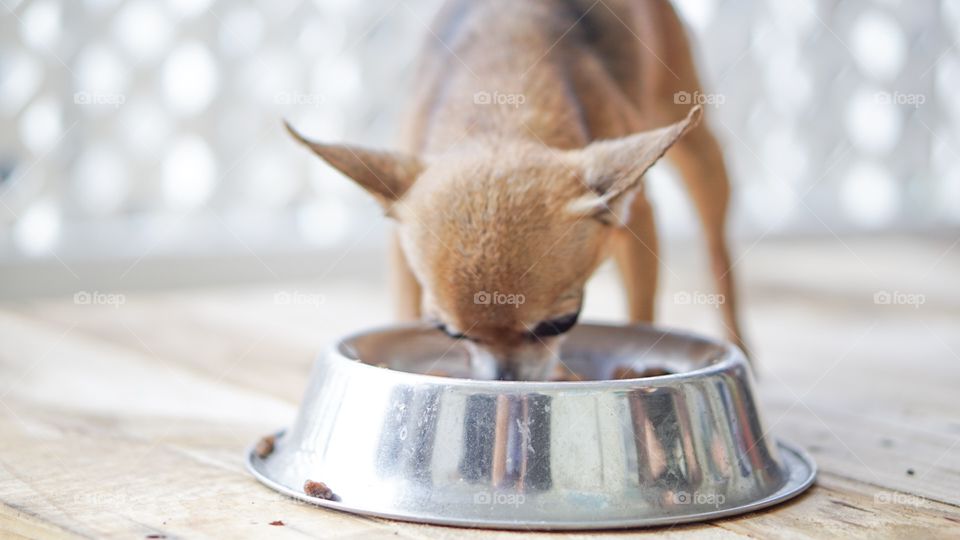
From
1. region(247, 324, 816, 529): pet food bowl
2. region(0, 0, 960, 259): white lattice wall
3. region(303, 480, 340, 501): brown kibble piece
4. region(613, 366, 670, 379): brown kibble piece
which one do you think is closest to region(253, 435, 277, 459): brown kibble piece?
region(247, 324, 816, 529): pet food bowl

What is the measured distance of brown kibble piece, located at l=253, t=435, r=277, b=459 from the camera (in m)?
2.45

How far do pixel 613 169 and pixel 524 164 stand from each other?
0.67 feet

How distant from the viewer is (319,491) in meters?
2.13

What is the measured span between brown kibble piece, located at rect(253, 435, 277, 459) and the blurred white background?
7.01 feet

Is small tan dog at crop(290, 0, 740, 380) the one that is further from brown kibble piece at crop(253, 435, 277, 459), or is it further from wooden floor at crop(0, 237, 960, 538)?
wooden floor at crop(0, 237, 960, 538)

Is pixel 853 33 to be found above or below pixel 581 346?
above

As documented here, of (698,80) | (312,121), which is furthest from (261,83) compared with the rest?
(698,80)

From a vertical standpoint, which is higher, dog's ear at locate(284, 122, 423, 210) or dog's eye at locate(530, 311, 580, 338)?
dog's ear at locate(284, 122, 423, 210)

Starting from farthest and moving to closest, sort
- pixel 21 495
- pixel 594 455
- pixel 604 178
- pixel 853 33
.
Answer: pixel 853 33 → pixel 604 178 → pixel 21 495 → pixel 594 455

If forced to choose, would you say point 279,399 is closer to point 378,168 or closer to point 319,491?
point 378,168

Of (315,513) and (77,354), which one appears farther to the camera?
(77,354)

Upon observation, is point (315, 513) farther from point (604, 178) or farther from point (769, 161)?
point (769, 161)

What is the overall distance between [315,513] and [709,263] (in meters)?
2.15

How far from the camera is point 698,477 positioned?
2076mm
